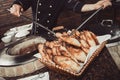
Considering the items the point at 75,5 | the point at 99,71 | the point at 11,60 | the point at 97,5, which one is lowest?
the point at 99,71

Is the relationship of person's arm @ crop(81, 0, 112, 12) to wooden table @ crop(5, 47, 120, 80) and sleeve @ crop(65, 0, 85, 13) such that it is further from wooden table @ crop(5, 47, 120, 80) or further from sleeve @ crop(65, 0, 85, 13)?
wooden table @ crop(5, 47, 120, 80)

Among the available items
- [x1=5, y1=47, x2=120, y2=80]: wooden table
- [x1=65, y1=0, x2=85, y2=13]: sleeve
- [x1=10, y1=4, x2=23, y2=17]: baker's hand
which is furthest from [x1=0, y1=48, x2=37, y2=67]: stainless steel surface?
[x1=65, y1=0, x2=85, y2=13]: sleeve

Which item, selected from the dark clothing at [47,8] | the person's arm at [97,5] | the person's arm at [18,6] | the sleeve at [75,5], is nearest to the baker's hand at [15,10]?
the person's arm at [18,6]

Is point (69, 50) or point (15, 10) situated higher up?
point (15, 10)

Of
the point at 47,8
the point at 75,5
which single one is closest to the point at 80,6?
the point at 75,5

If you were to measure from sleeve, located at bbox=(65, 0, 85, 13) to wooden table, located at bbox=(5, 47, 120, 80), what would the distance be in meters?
1.23

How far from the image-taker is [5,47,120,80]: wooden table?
81.7 inches

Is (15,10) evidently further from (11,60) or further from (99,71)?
(99,71)

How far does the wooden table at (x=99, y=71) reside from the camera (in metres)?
2.08

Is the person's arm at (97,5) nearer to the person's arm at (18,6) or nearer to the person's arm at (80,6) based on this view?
the person's arm at (80,6)

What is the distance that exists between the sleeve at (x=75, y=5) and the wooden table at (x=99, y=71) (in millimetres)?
1228

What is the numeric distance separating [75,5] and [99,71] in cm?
157

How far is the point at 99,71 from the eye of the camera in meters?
2.12

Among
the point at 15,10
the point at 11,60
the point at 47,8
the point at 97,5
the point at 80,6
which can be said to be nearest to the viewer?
the point at 11,60
